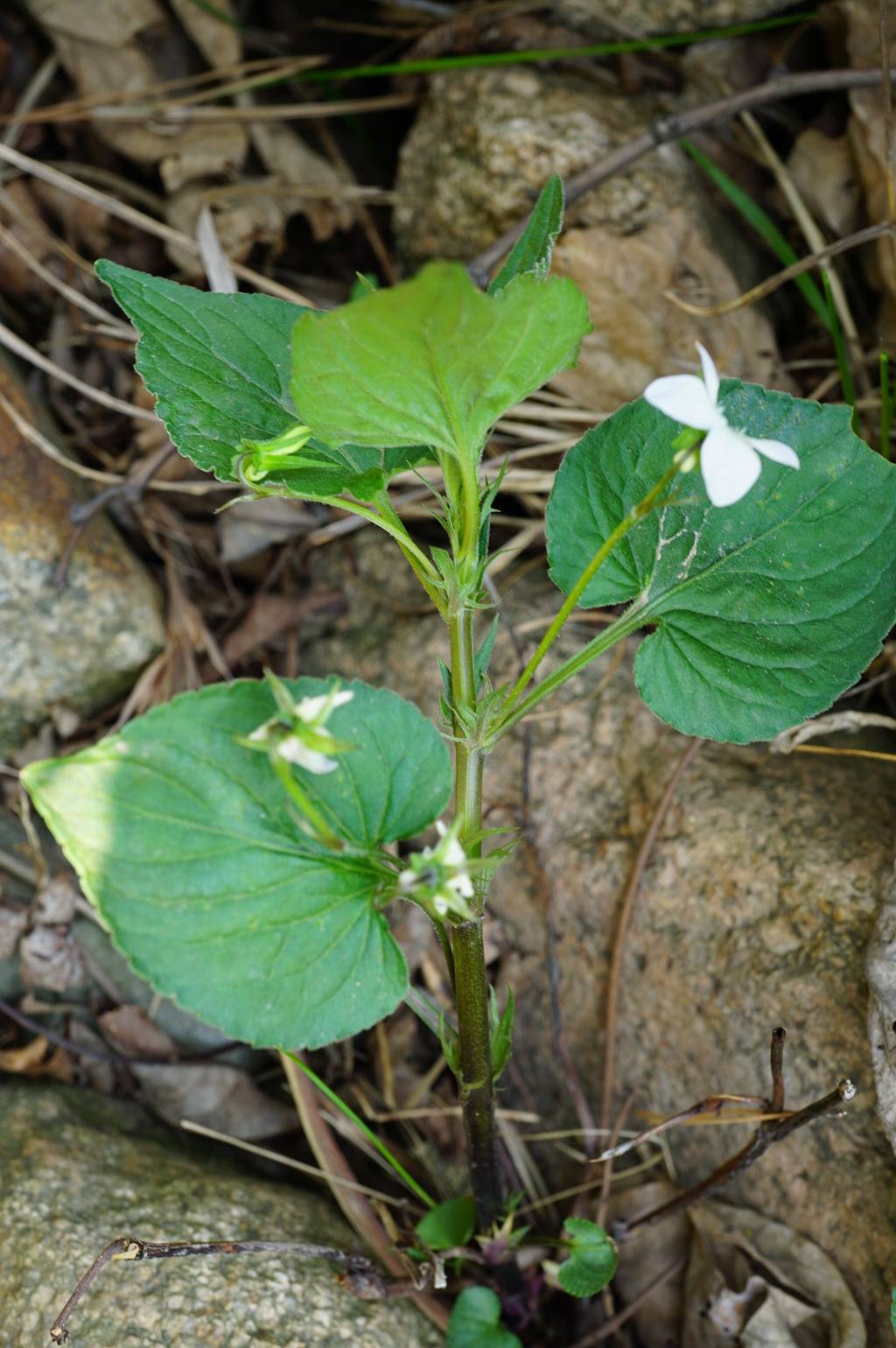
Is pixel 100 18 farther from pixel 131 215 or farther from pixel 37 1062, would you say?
pixel 37 1062

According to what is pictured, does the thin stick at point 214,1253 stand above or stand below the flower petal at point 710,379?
below

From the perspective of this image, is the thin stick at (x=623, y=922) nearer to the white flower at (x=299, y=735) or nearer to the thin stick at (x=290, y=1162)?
the thin stick at (x=290, y=1162)

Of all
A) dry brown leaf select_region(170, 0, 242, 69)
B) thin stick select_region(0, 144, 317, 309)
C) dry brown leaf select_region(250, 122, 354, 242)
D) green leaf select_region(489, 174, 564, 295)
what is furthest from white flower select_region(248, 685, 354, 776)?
dry brown leaf select_region(170, 0, 242, 69)

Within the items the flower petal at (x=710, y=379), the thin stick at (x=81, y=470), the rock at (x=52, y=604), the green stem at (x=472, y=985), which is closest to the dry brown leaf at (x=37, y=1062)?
the rock at (x=52, y=604)

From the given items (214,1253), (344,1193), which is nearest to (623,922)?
(344,1193)

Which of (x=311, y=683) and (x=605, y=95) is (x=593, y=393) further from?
(x=311, y=683)

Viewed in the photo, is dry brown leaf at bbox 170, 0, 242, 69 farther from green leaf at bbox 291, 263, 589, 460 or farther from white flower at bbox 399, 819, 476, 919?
white flower at bbox 399, 819, 476, 919
